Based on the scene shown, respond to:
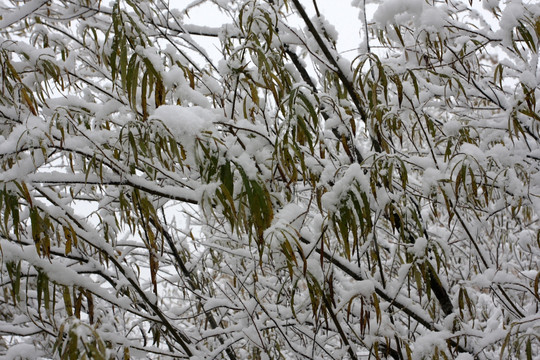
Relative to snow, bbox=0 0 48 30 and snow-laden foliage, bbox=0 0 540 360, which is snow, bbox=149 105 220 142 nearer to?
snow-laden foliage, bbox=0 0 540 360

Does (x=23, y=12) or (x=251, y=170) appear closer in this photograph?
(x=251, y=170)

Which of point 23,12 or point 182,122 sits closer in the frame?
point 182,122

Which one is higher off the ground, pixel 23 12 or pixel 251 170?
pixel 23 12

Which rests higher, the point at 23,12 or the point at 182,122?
the point at 23,12

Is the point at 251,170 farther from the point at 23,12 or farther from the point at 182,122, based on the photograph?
the point at 23,12

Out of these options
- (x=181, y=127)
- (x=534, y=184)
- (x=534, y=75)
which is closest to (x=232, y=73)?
(x=181, y=127)

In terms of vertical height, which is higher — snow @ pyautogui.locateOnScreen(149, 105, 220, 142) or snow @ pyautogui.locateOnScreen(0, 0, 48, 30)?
snow @ pyautogui.locateOnScreen(0, 0, 48, 30)

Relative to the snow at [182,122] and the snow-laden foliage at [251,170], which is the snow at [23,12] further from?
the snow at [182,122]

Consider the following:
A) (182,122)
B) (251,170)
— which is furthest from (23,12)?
(251,170)

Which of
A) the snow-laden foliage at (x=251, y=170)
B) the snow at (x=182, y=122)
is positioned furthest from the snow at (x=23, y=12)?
the snow at (x=182, y=122)

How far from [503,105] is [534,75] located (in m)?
0.20

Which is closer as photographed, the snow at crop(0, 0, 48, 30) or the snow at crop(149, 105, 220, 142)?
the snow at crop(149, 105, 220, 142)

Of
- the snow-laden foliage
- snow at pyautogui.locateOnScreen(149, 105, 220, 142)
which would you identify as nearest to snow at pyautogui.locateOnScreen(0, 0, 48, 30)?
the snow-laden foliage

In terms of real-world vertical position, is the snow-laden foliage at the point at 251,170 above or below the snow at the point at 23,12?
below
